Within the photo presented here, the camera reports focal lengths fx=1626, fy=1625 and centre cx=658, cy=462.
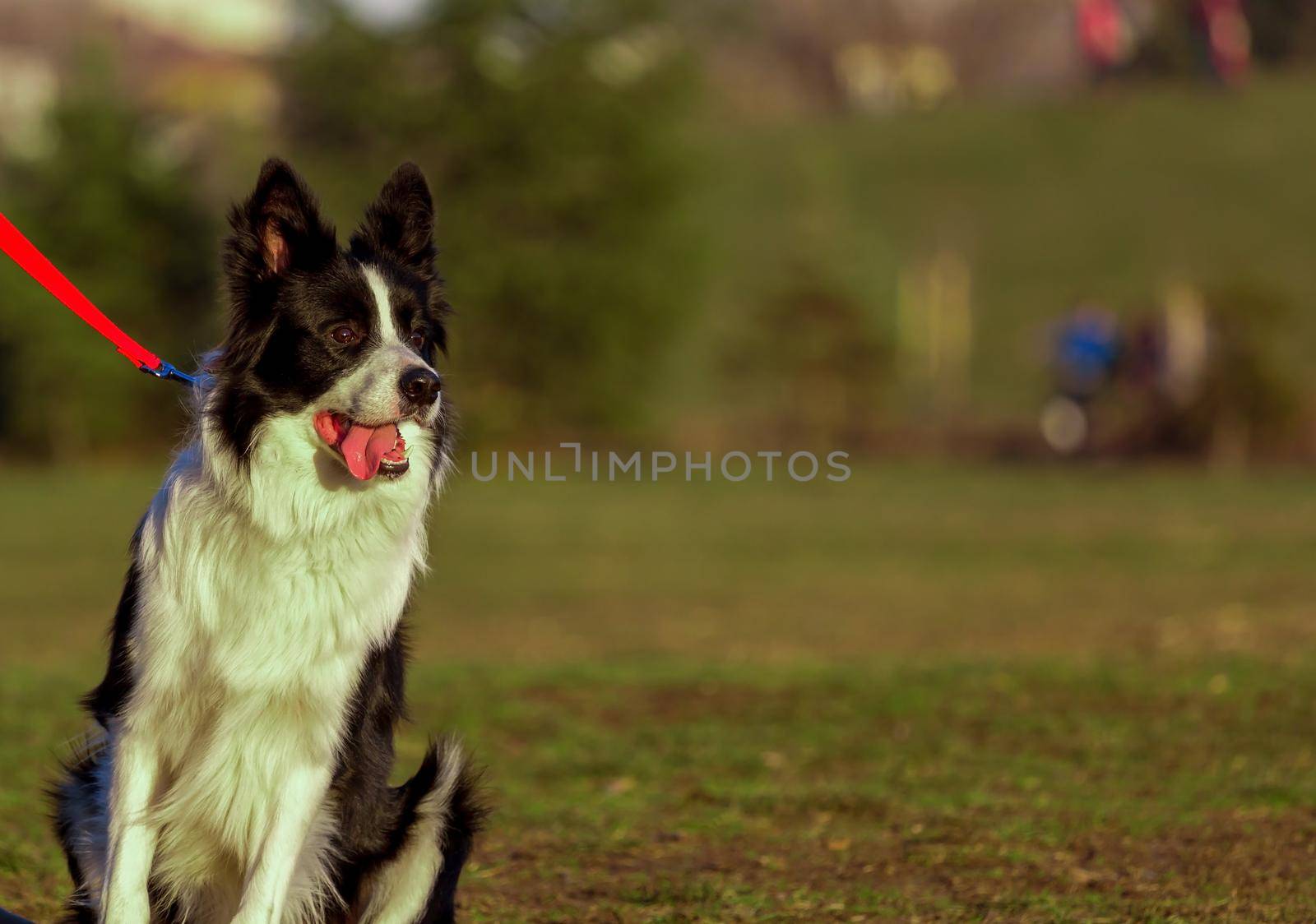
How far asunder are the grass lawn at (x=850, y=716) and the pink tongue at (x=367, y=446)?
5.70ft

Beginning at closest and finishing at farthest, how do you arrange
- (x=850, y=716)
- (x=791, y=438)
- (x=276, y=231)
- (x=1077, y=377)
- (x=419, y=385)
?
(x=419, y=385)
(x=276, y=231)
(x=850, y=716)
(x=1077, y=377)
(x=791, y=438)

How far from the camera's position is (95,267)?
1369 inches

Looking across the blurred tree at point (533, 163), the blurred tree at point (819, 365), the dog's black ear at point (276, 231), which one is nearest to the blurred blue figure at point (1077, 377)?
the blurred tree at point (819, 365)

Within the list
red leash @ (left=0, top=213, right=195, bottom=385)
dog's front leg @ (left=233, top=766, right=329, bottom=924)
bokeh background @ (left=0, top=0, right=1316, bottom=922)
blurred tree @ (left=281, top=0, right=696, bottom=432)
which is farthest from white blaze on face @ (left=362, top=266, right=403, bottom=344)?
blurred tree @ (left=281, top=0, right=696, bottom=432)

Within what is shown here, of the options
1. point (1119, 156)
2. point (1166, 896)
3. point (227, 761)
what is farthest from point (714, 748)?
point (1119, 156)

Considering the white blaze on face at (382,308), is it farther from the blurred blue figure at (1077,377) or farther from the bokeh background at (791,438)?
the blurred blue figure at (1077,377)

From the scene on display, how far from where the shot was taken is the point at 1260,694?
9.42 metres

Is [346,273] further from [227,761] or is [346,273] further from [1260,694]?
[1260,694]

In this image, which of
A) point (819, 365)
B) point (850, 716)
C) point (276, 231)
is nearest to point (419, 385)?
point (276, 231)

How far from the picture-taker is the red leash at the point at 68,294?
17.0 feet

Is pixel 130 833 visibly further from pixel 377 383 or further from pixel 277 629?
pixel 377 383

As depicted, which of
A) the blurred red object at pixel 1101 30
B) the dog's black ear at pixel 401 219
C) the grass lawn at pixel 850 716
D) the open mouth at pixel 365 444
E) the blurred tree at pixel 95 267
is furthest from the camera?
the blurred red object at pixel 1101 30

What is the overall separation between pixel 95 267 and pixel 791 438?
15743 millimetres

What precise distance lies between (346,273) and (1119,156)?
67.5 meters
